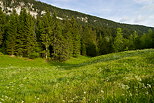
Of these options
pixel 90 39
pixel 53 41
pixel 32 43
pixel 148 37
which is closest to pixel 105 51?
pixel 90 39

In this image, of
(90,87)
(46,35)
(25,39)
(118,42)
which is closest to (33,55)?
(25,39)

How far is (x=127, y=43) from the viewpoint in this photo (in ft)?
308

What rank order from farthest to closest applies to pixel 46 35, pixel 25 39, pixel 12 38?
pixel 46 35, pixel 12 38, pixel 25 39

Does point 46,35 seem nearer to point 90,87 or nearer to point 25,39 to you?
point 25,39

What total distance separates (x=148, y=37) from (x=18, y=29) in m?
68.2

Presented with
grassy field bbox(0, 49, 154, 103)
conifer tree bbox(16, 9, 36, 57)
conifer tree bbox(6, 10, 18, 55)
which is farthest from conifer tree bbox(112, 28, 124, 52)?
grassy field bbox(0, 49, 154, 103)

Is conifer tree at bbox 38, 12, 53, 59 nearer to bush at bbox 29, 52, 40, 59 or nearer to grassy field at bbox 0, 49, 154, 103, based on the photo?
bush at bbox 29, 52, 40, 59

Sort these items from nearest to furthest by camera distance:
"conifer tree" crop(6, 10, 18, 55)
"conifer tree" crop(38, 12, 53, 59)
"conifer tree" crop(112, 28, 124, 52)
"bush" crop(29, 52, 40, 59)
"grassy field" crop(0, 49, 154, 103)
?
1. "grassy field" crop(0, 49, 154, 103)
2. "bush" crop(29, 52, 40, 59)
3. "conifer tree" crop(6, 10, 18, 55)
4. "conifer tree" crop(38, 12, 53, 59)
5. "conifer tree" crop(112, 28, 124, 52)

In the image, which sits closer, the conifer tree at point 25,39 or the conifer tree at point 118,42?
the conifer tree at point 25,39

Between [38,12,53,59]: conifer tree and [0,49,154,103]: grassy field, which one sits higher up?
[38,12,53,59]: conifer tree

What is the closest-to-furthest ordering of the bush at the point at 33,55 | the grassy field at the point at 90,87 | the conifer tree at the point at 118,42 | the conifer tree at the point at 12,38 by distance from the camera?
the grassy field at the point at 90,87, the bush at the point at 33,55, the conifer tree at the point at 12,38, the conifer tree at the point at 118,42

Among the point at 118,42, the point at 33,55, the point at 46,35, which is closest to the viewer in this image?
the point at 33,55

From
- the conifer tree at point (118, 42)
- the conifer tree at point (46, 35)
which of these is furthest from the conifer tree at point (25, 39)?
the conifer tree at point (118, 42)

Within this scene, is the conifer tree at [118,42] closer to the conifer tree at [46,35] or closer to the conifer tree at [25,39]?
the conifer tree at [46,35]
